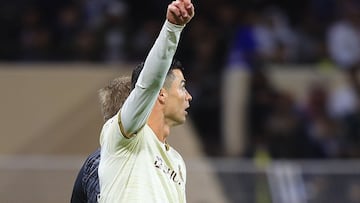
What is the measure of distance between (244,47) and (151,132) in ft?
30.2

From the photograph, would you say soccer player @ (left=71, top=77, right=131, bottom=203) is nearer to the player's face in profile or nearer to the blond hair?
the blond hair

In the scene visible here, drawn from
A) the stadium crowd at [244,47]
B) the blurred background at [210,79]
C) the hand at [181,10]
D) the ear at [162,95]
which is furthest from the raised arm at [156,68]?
the stadium crowd at [244,47]

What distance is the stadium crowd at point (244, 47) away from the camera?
1473cm

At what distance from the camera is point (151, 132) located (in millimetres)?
6316

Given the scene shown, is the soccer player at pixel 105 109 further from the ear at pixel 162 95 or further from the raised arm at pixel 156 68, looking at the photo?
the raised arm at pixel 156 68

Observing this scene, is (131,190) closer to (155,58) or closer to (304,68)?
(155,58)

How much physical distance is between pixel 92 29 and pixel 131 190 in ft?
33.4

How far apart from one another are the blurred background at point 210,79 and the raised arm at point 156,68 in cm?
738

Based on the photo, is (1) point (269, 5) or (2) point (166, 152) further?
(1) point (269, 5)

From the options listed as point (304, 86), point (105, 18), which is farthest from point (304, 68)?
point (105, 18)

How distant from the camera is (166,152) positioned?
253 inches

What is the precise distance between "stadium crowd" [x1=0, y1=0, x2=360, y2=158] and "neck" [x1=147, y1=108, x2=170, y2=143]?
8068mm

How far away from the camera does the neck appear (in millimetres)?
6355

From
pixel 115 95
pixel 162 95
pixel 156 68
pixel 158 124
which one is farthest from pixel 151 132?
pixel 156 68
